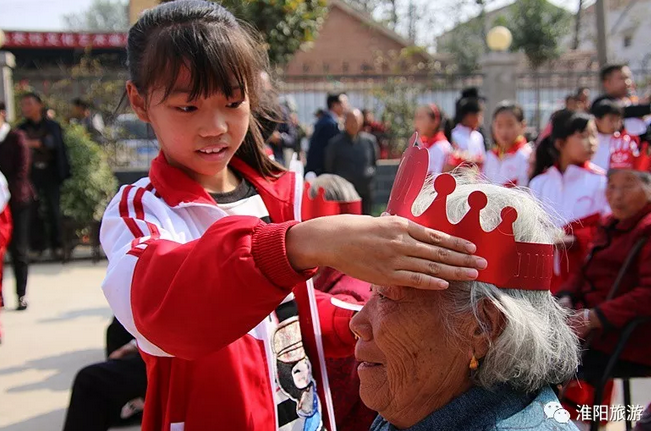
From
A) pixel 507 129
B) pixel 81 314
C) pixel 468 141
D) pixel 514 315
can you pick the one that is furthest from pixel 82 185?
pixel 514 315

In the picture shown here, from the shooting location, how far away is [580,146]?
447 cm

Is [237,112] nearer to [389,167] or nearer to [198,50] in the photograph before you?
[198,50]

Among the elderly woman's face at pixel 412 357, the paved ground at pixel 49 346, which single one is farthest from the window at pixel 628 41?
the elderly woman's face at pixel 412 357

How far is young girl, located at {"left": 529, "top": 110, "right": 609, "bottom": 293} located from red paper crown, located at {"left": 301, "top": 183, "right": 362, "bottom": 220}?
76.3 inches

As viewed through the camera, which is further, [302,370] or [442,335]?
[302,370]

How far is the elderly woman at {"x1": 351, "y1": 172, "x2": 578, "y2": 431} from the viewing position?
52.6 inches

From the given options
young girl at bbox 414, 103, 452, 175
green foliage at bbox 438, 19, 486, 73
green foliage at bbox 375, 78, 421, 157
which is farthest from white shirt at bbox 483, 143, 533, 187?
green foliage at bbox 438, 19, 486, 73

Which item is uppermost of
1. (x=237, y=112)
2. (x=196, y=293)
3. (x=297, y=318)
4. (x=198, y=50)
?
(x=198, y=50)

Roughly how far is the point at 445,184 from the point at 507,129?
5578 millimetres

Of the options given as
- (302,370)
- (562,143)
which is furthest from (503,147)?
(302,370)

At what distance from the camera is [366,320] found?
4.88 ft

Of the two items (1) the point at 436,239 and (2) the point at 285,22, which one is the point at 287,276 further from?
(2) the point at 285,22

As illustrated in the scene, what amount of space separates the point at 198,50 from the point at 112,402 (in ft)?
6.09

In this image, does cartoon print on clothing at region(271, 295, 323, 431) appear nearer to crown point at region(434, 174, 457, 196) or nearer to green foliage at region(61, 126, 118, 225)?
crown point at region(434, 174, 457, 196)
